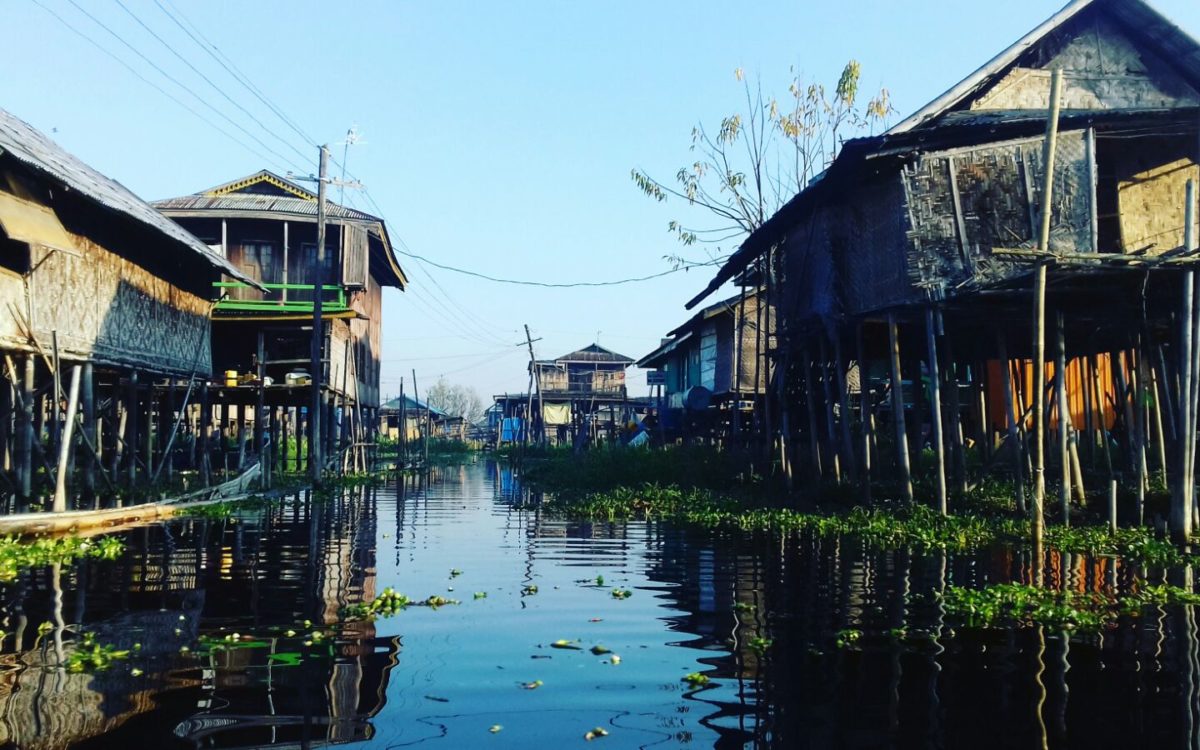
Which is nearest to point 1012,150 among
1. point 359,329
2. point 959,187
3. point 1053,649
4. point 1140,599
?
point 959,187

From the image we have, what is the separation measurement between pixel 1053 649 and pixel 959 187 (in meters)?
9.72

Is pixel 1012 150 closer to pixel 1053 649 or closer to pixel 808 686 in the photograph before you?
pixel 1053 649

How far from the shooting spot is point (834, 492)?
18062mm

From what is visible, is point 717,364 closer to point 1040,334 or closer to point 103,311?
point 103,311

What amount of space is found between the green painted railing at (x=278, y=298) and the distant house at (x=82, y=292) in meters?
2.63

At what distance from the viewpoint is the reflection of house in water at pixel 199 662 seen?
4.95 metres

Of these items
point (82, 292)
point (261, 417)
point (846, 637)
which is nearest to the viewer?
point (846, 637)

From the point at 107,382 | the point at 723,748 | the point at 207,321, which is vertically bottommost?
the point at 723,748

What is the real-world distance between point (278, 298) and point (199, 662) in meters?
26.0

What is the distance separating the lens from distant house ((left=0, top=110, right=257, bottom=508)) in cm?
1477

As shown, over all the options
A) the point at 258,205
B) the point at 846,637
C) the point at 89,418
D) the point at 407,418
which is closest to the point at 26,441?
the point at 89,418

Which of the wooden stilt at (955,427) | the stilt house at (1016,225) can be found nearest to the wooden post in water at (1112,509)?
the stilt house at (1016,225)

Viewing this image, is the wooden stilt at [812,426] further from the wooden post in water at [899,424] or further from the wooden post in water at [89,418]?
the wooden post in water at [89,418]

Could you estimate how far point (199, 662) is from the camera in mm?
6316
